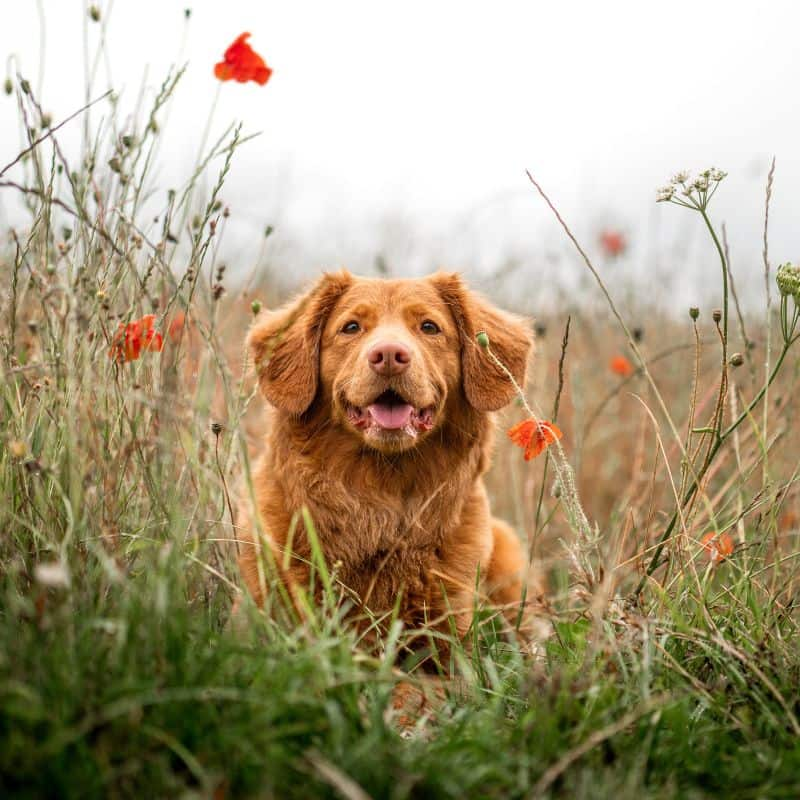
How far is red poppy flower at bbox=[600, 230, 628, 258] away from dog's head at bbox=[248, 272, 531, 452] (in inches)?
114

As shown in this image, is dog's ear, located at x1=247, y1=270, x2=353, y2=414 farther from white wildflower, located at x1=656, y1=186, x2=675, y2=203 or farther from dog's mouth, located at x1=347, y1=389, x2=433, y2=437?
white wildflower, located at x1=656, y1=186, x2=675, y2=203

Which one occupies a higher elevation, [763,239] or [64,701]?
[763,239]

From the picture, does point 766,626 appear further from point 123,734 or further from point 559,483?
point 123,734

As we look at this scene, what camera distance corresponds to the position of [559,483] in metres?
2.36

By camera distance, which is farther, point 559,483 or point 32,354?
point 32,354

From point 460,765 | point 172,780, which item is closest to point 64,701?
point 172,780

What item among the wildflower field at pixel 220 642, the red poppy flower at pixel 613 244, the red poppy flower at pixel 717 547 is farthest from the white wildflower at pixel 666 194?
the red poppy flower at pixel 613 244

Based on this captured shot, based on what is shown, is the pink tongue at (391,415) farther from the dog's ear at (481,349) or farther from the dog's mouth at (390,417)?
the dog's ear at (481,349)

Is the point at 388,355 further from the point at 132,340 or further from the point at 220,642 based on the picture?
the point at 220,642

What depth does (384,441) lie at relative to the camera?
2.84 m

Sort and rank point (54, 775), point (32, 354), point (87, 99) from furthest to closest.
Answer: point (32, 354), point (87, 99), point (54, 775)

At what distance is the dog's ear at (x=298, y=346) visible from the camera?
3.09m

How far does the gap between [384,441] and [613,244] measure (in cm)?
382

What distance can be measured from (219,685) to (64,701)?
0.30 meters
